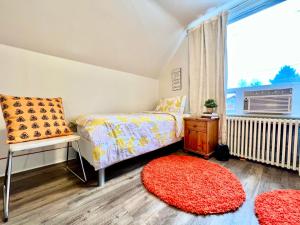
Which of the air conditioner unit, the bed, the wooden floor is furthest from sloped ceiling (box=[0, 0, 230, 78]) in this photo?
the wooden floor

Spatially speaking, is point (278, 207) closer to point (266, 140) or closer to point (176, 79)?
point (266, 140)

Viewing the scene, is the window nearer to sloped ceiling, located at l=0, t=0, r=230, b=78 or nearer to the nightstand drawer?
the nightstand drawer

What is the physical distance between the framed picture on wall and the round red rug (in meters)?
1.63

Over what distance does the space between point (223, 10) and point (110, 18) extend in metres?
1.74

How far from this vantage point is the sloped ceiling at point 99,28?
5.28 feet

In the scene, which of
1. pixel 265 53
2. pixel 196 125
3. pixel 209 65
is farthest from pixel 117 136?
pixel 265 53

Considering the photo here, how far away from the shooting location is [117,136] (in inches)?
62.0

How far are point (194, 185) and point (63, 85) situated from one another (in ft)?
7.22

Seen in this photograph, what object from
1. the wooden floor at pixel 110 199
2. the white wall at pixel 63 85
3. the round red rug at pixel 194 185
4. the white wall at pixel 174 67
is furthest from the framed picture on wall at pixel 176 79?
the wooden floor at pixel 110 199

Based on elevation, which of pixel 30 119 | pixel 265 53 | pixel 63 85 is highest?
pixel 265 53

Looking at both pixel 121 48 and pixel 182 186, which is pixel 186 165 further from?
pixel 121 48

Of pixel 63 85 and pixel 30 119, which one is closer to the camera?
pixel 30 119

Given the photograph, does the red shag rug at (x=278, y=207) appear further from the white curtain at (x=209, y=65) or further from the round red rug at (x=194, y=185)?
the white curtain at (x=209, y=65)

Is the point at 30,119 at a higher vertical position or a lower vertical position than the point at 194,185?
higher
